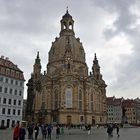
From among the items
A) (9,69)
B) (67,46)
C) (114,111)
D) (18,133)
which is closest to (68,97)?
(67,46)

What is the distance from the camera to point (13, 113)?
264ft

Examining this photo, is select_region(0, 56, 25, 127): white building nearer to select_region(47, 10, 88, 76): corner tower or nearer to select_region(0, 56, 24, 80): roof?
select_region(0, 56, 24, 80): roof

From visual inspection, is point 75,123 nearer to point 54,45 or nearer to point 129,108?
point 54,45

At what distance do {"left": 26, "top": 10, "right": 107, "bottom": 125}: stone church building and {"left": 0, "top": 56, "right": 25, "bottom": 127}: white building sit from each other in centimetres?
2576

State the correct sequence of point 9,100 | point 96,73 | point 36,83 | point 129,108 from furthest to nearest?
1. point 129,108
2. point 96,73
3. point 36,83
4. point 9,100

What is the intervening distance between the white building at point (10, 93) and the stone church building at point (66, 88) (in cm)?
2576

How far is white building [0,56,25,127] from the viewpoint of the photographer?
76.6m

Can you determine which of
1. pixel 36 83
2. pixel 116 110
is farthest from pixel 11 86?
pixel 116 110

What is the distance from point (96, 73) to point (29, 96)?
32693mm

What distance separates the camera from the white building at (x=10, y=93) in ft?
251

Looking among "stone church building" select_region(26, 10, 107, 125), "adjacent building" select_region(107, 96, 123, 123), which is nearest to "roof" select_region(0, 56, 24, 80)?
"stone church building" select_region(26, 10, 107, 125)

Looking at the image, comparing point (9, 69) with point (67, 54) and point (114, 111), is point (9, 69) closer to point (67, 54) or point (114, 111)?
point (67, 54)

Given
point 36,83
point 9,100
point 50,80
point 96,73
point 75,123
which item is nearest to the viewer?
point 9,100

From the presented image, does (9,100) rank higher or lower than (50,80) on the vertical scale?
lower
